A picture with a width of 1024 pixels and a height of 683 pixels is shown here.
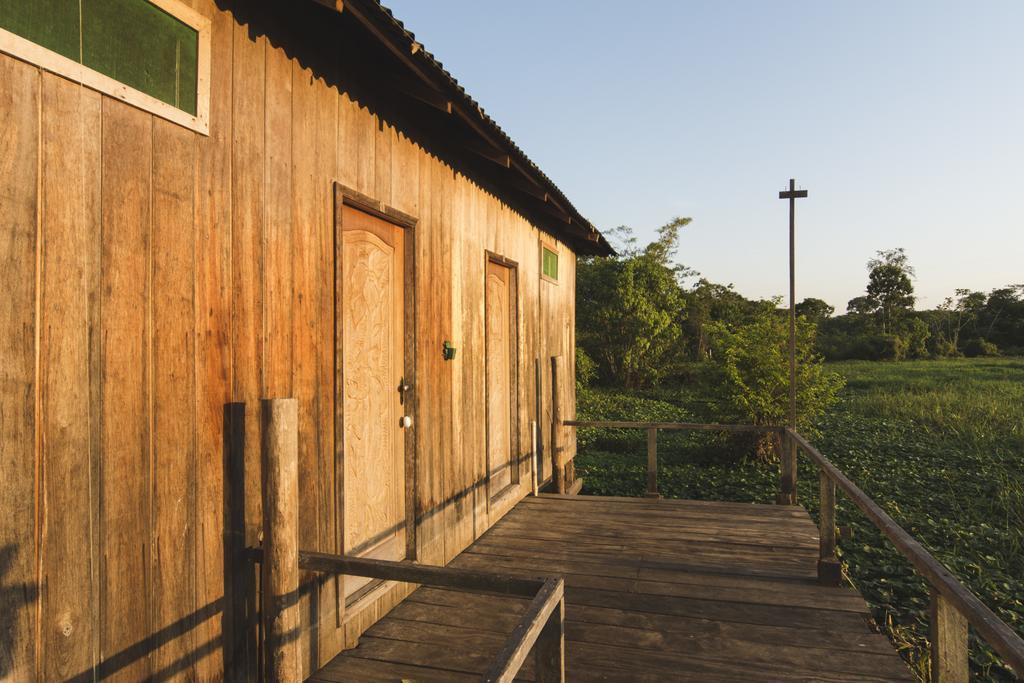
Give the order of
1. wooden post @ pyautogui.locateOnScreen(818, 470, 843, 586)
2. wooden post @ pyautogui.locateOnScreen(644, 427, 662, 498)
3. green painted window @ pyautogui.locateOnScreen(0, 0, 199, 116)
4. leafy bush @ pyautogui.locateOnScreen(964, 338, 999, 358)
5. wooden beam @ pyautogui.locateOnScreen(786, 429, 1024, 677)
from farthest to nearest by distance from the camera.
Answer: leafy bush @ pyautogui.locateOnScreen(964, 338, 999, 358)
wooden post @ pyautogui.locateOnScreen(644, 427, 662, 498)
wooden post @ pyautogui.locateOnScreen(818, 470, 843, 586)
green painted window @ pyautogui.locateOnScreen(0, 0, 199, 116)
wooden beam @ pyautogui.locateOnScreen(786, 429, 1024, 677)

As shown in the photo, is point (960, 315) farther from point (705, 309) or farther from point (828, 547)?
point (828, 547)

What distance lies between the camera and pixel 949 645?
2.02 m

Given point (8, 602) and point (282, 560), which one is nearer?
point (8, 602)

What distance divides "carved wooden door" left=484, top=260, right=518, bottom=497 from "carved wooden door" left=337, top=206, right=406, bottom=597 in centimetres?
167

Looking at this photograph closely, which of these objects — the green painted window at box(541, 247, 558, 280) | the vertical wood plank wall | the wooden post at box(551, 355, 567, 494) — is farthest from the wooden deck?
the green painted window at box(541, 247, 558, 280)

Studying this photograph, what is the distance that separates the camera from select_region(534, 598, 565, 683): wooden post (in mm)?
1944

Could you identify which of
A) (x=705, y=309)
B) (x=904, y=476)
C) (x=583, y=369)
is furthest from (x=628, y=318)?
(x=904, y=476)

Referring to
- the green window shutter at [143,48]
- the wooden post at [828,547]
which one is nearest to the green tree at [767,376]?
the wooden post at [828,547]

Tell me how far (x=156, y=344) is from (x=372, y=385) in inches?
64.3

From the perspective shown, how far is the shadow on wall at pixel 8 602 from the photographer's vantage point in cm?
156

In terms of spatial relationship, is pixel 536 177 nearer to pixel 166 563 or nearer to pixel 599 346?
pixel 166 563

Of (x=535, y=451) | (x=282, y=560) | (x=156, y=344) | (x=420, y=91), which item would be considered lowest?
(x=535, y=451)

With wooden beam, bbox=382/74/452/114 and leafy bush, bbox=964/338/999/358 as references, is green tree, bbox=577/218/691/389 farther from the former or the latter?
leafy bush, bbox=964/338/999/358

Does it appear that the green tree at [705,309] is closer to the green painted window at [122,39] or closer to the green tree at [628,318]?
the green tree at [628,318]
